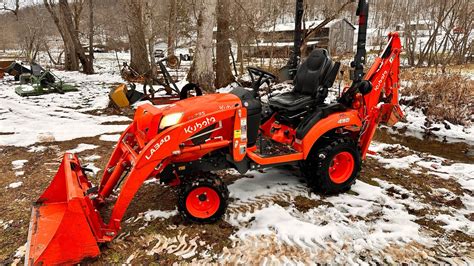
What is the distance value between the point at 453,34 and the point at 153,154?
41.2 feet

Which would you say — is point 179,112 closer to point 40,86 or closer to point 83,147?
point 83,147

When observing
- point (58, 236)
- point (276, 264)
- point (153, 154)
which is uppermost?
point (153, 154)

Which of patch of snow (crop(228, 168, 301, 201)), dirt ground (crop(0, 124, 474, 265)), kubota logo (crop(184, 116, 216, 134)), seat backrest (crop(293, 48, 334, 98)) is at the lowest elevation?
dirt ground (crop(0, 124, 474, 265))

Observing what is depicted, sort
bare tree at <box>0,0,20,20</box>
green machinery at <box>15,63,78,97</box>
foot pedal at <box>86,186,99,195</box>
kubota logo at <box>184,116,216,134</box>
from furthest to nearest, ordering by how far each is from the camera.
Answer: bare tree at <box>0,0,20,20</box> → green machinery at <box>15,63,78,97</box> → foot pedal at <box>86,186,99,195</box> → kubota logo at <box>184,116,216,134</box>

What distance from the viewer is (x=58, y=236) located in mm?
2398

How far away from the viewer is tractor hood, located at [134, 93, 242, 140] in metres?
2.96

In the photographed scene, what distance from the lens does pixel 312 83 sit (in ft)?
12.6

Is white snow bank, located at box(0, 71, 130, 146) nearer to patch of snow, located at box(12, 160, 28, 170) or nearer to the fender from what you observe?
patch of snow, located at box(12, 160, 28, 170)

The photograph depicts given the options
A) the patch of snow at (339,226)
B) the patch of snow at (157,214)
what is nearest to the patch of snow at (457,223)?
the patch of snow at (339,226)

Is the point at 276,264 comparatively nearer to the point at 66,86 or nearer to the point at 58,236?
the point at 58,236

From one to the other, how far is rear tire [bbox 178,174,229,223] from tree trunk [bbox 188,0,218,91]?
19.3 feet

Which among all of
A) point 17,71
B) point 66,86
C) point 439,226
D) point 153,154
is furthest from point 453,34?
point 17,71

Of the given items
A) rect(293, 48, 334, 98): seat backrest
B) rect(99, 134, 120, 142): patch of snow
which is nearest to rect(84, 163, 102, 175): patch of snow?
rect(99, 134, 120, 142): patch of snow

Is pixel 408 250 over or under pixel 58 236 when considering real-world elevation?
under
